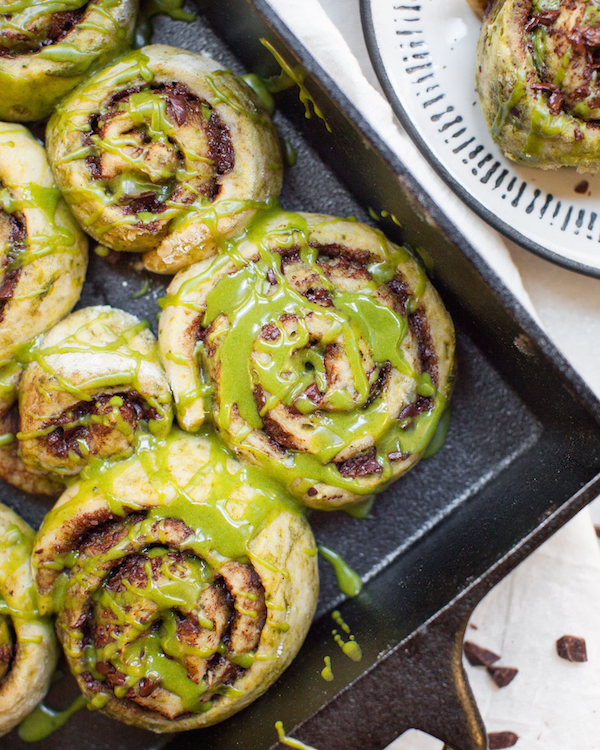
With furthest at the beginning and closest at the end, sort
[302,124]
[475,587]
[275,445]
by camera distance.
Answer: [302,124], [275,445], [475,587]

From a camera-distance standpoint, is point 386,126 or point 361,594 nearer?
point 386,126

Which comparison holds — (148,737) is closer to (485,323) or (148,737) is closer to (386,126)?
(485,323)

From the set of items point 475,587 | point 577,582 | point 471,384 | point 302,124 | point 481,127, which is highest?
point 481,127

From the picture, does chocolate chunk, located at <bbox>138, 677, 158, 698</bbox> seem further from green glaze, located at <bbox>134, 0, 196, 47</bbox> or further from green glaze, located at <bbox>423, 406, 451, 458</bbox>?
green glaze, located at <bbox>134, 0, 196, 47</bbox>

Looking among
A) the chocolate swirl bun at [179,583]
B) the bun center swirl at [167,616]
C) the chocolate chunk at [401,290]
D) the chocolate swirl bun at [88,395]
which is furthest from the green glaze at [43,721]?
the chocolate chunk at [401,290]

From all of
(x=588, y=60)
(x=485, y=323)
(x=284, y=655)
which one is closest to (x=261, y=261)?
(x=485, y=323)

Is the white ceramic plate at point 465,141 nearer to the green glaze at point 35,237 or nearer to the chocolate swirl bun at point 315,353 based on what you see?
the chocolate swirl bun at point 315,353
